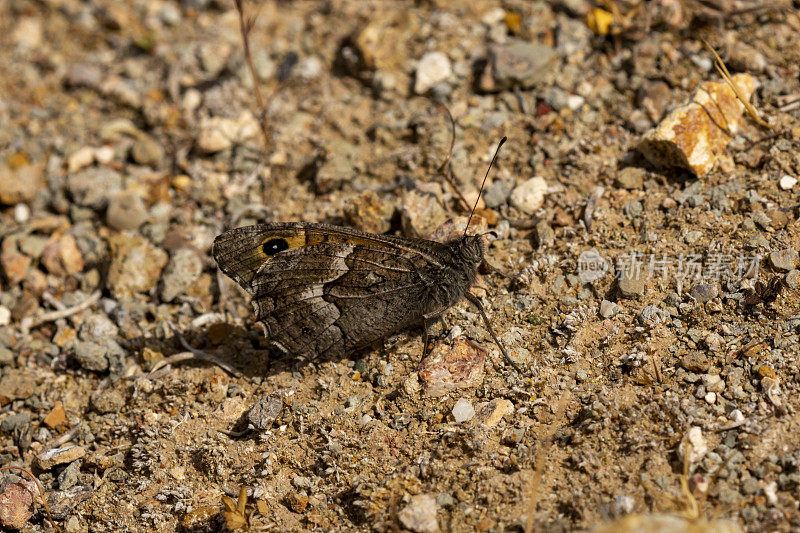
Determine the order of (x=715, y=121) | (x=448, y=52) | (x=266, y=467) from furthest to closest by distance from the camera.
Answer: (x=448, y=52) → (x=715, y=121) → (x=266, y=467)

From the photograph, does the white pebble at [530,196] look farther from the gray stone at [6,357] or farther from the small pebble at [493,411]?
the gray stone at [6,357]

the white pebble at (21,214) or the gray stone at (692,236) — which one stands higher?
the gray stone at (692,236)

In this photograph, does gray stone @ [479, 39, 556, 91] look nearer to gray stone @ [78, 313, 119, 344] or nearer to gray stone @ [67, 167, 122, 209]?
gray stone @ [67, 167, 122, 209]

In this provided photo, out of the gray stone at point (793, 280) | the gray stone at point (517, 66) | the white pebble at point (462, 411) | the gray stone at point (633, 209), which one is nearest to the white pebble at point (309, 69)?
the gray stone at point (517, 66)

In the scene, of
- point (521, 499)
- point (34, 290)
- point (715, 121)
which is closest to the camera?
point (521, 499)

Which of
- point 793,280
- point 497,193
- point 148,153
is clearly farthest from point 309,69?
point 793,280

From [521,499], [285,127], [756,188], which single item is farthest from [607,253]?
[285,127]

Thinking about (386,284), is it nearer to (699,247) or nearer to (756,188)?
(699,247)

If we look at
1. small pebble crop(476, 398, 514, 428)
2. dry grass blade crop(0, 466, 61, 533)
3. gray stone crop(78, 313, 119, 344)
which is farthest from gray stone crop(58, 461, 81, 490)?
small pebble crop(476, 398, 514, 428)
